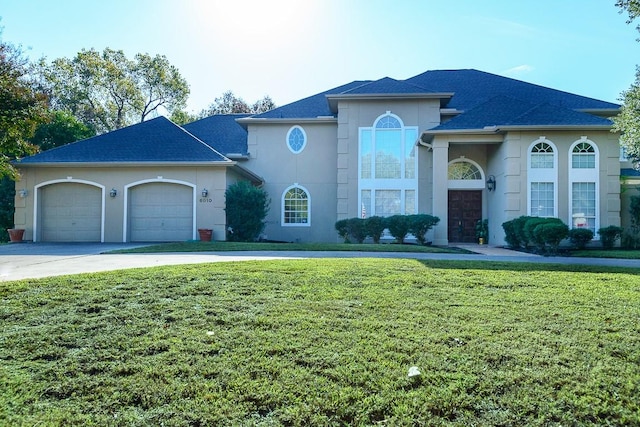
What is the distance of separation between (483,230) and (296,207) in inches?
314

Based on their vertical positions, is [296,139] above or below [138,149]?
above

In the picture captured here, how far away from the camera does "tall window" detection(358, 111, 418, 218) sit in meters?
18.6

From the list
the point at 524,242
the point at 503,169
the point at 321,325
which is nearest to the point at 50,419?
the point at 321,325

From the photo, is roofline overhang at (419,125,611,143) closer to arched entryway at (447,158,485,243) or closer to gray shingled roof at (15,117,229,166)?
arched entryway at (447,158,485,243)

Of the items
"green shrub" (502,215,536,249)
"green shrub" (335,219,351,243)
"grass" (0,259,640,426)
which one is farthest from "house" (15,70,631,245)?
"grass" (0,259,640,426)

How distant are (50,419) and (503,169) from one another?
15.7m

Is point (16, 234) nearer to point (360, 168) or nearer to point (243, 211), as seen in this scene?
point (243, 211)

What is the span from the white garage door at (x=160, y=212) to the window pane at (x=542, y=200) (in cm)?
1259

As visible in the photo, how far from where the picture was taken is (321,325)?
4324 mm

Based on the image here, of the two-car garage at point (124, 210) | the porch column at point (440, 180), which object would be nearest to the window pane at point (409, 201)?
the porch column at point (440, 180)

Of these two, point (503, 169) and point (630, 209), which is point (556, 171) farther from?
point (630, 209)

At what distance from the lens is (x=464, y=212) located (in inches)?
717

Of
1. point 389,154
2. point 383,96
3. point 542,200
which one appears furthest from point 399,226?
point 383,96

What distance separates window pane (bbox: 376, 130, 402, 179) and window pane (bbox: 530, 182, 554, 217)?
5.41 meters
